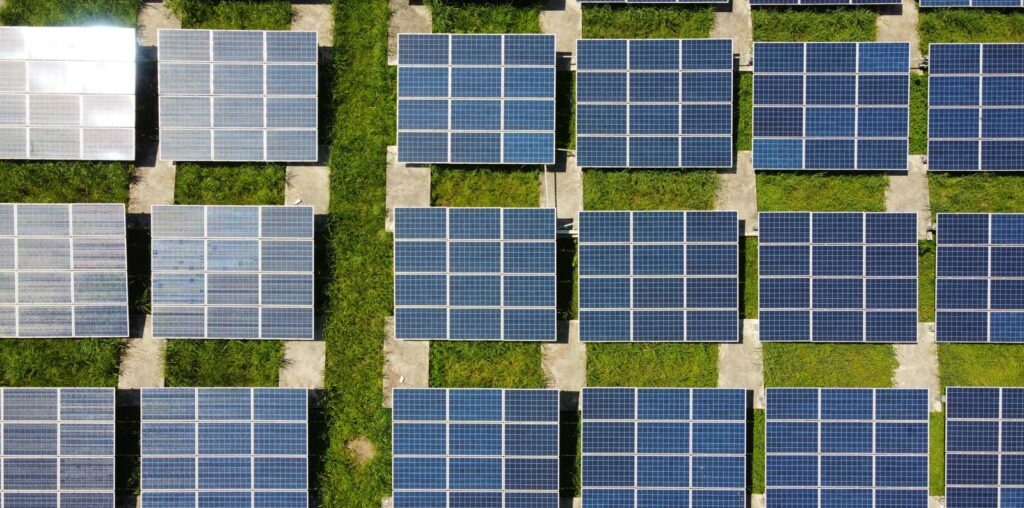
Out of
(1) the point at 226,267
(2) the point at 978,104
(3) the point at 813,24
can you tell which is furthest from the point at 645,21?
(1) the point at 226,267

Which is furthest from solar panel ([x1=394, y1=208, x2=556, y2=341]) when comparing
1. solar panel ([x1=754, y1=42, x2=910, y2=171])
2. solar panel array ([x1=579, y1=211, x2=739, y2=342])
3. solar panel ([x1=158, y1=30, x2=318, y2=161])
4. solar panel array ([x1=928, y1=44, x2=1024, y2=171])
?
solar panel array ([x1=928, y1=44, x2=1024, y2=171])

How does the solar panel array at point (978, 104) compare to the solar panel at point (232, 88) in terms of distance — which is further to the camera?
the solar panel array at point (978, 104)

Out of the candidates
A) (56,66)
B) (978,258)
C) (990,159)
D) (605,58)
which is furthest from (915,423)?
(56,66)

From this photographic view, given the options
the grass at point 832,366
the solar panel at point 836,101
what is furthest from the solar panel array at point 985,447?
Answer: the solar panel at point 836,101

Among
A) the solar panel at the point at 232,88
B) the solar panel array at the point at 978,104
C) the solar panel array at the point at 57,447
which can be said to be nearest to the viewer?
the solar panel array at the point at 57,447

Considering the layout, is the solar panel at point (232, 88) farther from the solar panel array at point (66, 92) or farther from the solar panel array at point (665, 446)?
the solar panel array at point (665, 446)

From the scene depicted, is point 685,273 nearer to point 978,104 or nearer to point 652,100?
point 652,100

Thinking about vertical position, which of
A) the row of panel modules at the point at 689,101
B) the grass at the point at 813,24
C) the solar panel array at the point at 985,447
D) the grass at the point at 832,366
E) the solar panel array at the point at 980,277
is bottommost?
the solar panel array at the point at 985,447
